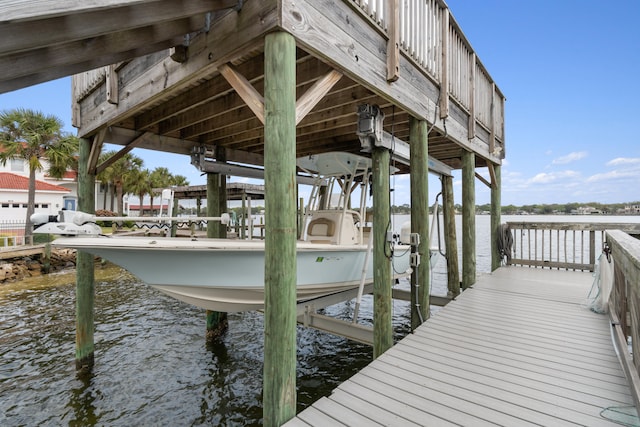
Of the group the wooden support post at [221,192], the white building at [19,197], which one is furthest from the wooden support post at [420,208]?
the white building at [19,197]

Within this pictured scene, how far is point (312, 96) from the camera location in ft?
9.11

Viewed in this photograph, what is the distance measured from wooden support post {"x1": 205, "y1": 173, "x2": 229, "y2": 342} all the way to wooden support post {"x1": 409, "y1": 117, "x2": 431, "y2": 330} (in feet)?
13.4

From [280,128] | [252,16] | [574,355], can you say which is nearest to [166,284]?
[280,128]

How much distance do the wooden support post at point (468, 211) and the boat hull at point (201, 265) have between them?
157 inches

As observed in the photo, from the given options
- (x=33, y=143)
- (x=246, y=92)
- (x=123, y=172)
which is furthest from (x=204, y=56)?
(x=123, y=172)

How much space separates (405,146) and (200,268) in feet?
11.5

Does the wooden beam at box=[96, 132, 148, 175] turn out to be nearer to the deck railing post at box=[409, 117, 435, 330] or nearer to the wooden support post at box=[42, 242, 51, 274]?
the deck railing post at box=[409, 117, 435, 330]

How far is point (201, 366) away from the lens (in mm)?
5820

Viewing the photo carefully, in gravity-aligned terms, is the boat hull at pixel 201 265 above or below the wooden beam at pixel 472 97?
below

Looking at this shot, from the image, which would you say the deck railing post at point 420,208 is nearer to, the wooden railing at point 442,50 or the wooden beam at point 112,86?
the wooden railing at point 442,50

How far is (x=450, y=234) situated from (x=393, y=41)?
5.59 metres

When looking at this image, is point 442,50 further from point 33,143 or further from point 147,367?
point 33,143

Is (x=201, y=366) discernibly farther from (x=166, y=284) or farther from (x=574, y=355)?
(x=574, y=355)

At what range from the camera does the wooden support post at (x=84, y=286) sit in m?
5.22
